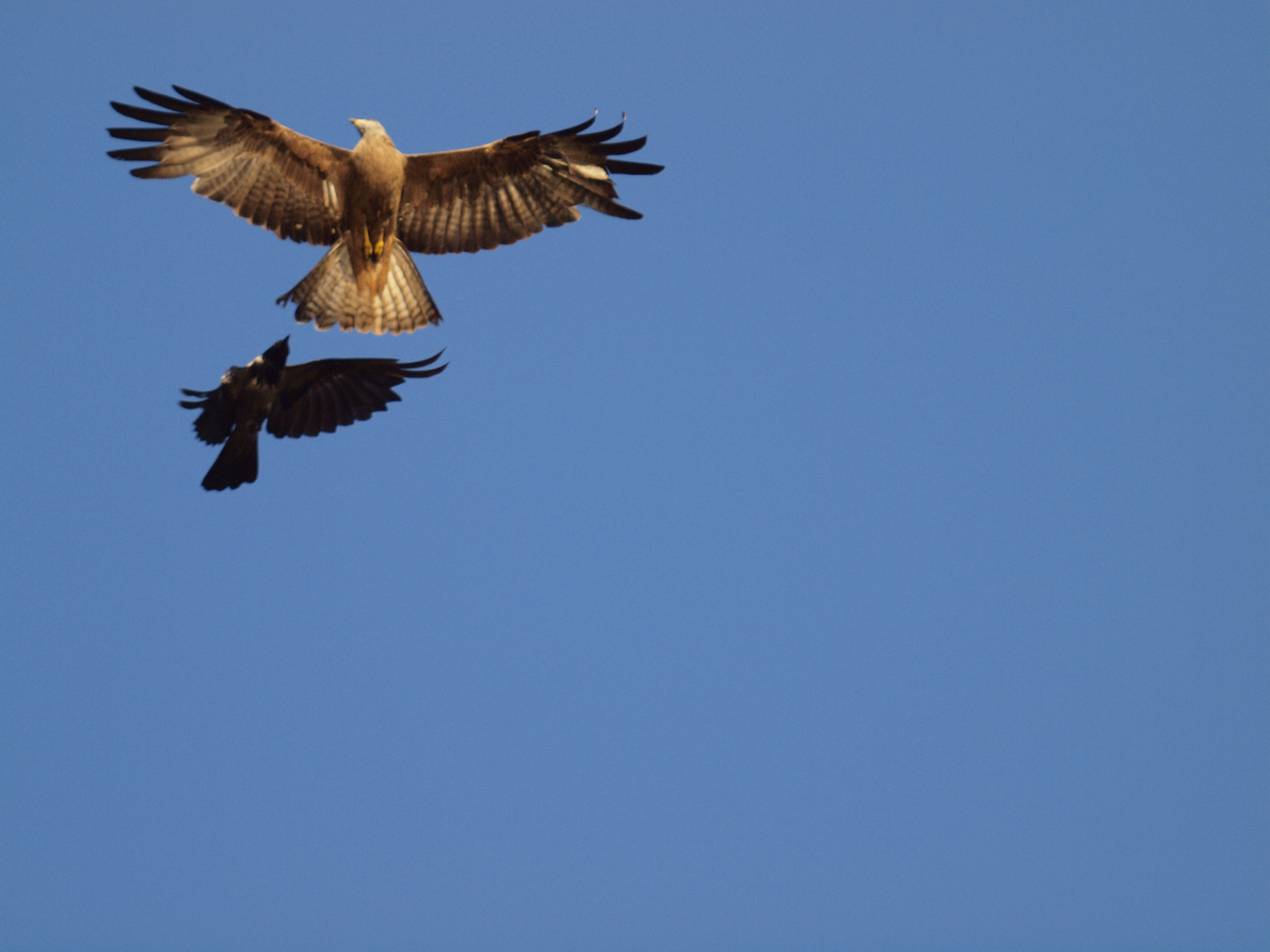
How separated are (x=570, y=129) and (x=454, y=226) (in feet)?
3.79

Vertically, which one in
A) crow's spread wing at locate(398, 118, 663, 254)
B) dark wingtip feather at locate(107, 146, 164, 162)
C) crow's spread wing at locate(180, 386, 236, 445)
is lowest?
crow's spread wing at locate(180, 386, 236, 445)

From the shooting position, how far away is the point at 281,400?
917cm

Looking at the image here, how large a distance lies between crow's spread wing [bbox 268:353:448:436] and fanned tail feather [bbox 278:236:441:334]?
381mm

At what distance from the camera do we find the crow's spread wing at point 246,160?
28.2 ft

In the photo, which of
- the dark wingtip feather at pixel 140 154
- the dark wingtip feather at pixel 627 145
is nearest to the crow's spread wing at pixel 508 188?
the dark wingtip feather at pixel 627 145

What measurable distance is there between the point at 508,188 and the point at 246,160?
6.03 ft

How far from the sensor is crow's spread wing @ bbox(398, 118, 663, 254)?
954 cm

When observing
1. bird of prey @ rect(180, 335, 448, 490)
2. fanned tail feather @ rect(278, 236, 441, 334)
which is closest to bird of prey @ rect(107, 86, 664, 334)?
fanned tail feather @ rect(278, 236, 441, 334)

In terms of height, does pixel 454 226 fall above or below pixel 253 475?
Answer: above

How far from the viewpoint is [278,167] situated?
9.27 meters

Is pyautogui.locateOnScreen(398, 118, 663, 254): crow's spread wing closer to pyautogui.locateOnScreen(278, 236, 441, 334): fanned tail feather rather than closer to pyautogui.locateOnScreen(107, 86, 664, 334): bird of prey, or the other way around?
pyautogui.locateOnScreen(107, 86, 664, 334): bird of prey

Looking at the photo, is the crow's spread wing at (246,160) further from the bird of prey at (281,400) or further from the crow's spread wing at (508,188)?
the bird of prey at (281,400)

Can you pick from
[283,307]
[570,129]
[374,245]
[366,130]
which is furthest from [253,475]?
[570,129]

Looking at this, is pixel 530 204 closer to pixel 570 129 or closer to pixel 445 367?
pixel 570 129
